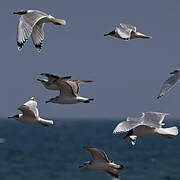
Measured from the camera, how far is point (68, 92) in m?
12.1

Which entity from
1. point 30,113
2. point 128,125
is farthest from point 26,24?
point 128,125

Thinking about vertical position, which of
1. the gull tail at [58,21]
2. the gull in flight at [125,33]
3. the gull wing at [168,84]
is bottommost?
the gull wing at [168,84]

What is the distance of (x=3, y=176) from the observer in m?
41.7

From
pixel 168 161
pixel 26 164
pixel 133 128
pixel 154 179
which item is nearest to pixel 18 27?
pixel 133 128

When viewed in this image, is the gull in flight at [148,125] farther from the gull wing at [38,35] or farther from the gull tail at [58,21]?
the gull wing at [38,35]

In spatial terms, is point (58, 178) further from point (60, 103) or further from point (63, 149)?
point (60, 103)

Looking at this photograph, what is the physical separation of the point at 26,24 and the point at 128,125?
248 cm

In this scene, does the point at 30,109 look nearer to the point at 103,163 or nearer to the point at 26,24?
the point at 103,163

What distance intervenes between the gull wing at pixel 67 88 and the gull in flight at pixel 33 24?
0.76 meters

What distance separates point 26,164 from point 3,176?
24.0ft


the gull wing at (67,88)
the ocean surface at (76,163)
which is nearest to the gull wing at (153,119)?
the gull wing at (67,88)

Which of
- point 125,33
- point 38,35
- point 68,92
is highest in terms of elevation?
point 125,33

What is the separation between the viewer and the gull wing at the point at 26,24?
1085cm

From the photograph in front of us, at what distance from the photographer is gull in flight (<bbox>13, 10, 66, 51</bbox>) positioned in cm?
1089
